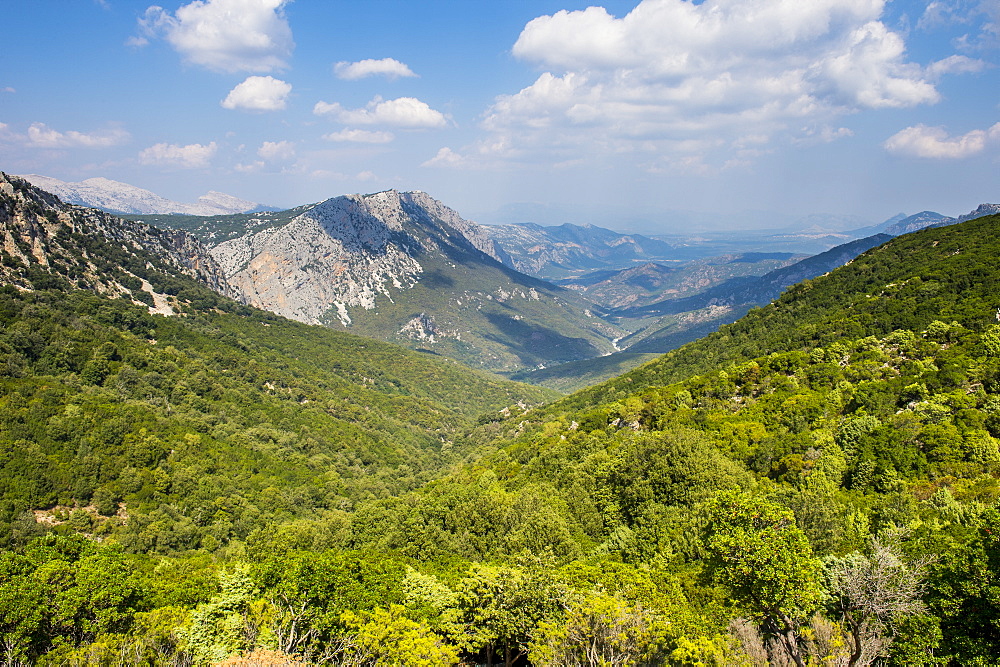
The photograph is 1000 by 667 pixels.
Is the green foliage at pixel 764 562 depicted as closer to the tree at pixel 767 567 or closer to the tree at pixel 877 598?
the tree at pixel 767 567

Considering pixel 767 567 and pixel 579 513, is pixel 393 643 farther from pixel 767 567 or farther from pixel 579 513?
pixel 579 513

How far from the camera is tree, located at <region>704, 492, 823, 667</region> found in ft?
76.7

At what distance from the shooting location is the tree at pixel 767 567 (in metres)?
23.4

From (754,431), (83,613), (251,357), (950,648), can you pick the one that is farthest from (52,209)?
(950,648)

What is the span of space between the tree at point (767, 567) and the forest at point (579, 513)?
0.48ft

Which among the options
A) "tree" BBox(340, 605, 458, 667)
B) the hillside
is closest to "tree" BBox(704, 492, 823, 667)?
"tree" BBox(340, 605, 458, 667)

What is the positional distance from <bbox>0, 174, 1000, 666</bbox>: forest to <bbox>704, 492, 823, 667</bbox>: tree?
15cm

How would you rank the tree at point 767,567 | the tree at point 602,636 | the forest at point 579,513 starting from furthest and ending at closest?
the forest at point 579,513 → the tree at point 602,636 → the tree at point 767,567

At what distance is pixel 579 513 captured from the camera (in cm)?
5400

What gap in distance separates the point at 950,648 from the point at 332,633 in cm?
3150

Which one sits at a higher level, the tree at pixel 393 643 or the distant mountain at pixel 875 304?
the distant mountain at pixel 875 304

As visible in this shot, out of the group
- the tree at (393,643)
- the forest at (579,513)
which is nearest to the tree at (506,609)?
the forest at (579,513)

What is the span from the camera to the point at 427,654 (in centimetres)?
2448

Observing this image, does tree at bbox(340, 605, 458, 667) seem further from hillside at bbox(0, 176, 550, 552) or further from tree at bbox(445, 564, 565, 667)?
hillside at bbox(0, 176, 550, 552)
